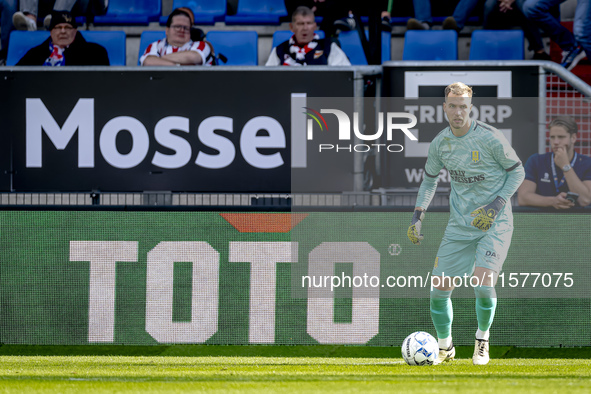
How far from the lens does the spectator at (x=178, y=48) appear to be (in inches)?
326

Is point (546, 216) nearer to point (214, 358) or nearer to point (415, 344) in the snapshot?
point (415, 344)

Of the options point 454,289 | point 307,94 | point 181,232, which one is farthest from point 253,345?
point 307,94

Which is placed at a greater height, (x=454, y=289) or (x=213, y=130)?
(x=213, y=130)

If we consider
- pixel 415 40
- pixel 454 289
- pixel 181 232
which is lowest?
pixel 454 289

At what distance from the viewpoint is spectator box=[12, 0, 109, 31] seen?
9461 mm

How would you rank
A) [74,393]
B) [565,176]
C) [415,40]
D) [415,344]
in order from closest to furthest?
[74,393]
[415,344]
[565,176]
[415,40]

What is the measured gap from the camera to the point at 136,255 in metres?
7.17

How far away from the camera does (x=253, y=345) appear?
23.4 feet

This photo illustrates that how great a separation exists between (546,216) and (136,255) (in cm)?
361

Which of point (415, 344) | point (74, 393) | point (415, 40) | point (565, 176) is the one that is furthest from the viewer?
point (415, 40)

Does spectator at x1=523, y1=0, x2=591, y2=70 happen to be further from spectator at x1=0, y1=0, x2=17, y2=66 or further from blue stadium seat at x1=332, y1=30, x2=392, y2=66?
spectator at x1=0, y1=0, x2=17, y2=66

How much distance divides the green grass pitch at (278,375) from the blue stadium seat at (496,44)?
12.0 ft

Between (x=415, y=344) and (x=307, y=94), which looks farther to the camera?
(x=307, y=94)

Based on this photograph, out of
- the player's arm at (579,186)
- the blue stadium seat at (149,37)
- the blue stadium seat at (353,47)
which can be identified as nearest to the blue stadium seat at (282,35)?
the blue stadium seat at (353,47)
